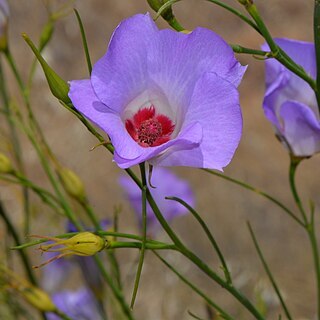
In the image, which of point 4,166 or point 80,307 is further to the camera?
point 80,307

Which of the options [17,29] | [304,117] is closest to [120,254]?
[17,29]

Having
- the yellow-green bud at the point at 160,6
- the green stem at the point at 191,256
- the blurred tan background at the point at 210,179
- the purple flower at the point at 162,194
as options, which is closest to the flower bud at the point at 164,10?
the yellow-green bud at the point at 160,6

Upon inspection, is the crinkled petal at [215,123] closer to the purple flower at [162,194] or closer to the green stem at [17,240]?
the green stem at [17,240]

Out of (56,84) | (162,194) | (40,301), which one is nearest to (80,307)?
(162,194)

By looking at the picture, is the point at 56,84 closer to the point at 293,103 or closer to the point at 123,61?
the point at 123,61

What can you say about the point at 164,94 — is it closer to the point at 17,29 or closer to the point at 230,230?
the point at 230,230

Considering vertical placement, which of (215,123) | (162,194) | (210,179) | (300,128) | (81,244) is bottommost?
(81,244)
